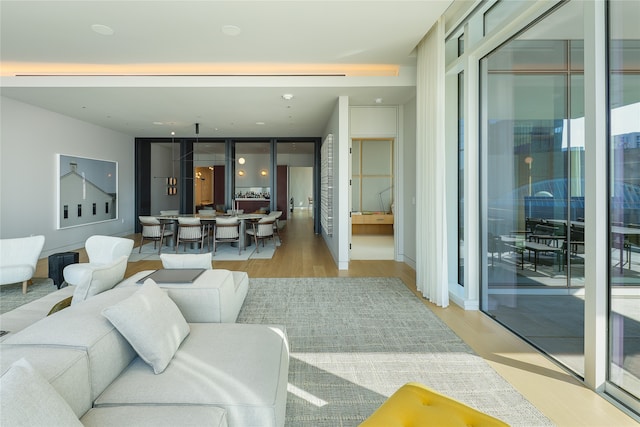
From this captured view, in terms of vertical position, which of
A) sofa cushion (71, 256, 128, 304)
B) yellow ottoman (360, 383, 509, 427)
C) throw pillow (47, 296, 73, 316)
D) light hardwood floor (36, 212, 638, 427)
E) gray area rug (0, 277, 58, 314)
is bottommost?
light hardwood floor (36, 212, 638, 427)

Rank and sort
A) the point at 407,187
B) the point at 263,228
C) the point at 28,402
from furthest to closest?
the point at 263,228
the point at 407,187
the point at 28,402

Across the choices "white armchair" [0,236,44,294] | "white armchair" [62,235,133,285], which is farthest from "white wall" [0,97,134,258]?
"white armchair" [62,235,133,285]

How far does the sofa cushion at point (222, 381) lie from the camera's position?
4.58 ft

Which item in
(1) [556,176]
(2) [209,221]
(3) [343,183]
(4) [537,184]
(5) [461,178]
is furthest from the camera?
(2) [209,221]

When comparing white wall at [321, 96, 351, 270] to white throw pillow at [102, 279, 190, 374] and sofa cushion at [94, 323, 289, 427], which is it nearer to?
sofa cushion at [94, 323, 289, 427]

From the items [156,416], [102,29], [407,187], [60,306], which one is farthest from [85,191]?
[156,416]

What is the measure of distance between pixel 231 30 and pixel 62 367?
3754 mm

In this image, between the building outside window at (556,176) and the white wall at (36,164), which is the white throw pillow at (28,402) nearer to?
the building outside window at (556,176)

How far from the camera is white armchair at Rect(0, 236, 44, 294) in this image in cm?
403

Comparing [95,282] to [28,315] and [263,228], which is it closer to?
[28,315]

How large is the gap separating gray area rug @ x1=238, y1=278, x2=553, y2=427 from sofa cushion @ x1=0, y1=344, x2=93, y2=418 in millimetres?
1012

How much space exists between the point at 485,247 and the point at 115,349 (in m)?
3.43

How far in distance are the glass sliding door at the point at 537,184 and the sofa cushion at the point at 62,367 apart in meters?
3.04

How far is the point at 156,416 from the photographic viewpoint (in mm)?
1249
